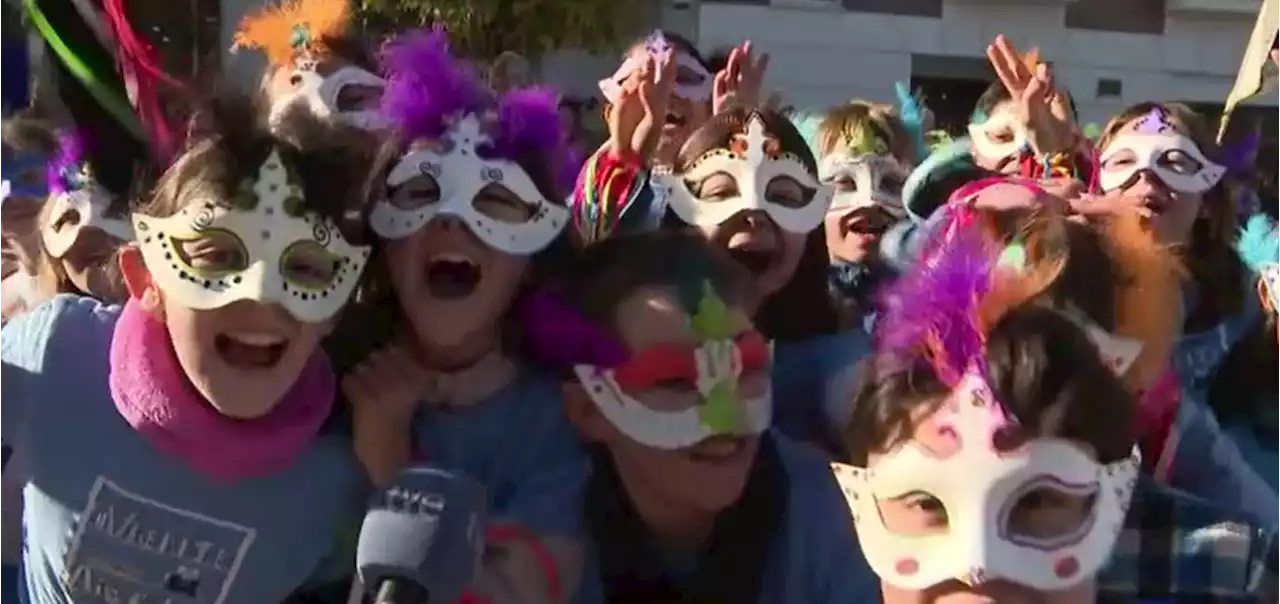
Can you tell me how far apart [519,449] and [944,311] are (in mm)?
761

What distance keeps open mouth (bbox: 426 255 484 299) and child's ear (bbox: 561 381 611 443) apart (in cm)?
22

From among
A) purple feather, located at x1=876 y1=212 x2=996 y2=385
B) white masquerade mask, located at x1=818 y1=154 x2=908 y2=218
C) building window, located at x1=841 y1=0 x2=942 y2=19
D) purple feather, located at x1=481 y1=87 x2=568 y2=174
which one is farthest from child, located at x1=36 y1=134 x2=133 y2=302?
building window, located at x1=841 y1=0 x2=942 y2=19

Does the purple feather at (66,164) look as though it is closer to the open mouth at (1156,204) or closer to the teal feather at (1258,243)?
the open mouth at (1156,204)

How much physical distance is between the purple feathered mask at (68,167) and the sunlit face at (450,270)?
587 millimetres

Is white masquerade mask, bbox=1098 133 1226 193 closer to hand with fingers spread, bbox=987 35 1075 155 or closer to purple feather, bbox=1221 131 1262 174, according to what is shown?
purple feather, bbox=1221 131 1262 174

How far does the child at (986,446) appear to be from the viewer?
2027mm

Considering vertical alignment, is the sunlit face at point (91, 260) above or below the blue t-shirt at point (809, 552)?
above

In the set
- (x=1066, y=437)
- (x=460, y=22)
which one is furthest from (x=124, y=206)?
(x=460, y=22)

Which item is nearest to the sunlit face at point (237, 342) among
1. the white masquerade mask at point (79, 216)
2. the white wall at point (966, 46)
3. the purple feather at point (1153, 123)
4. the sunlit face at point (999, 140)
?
the white masquerade mask at point (79, 216)

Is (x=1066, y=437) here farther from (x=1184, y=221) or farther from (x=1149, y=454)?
(x=1184, y=221)

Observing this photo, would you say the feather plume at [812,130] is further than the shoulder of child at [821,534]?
Yes

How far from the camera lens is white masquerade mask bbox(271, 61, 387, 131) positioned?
10.4 feet

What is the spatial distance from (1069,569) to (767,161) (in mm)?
1220

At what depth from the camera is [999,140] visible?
4062 millimetres
